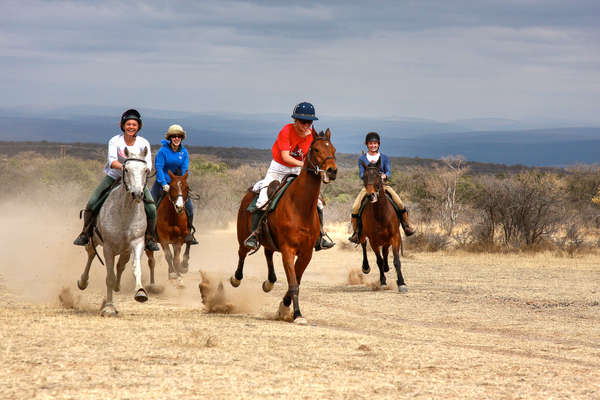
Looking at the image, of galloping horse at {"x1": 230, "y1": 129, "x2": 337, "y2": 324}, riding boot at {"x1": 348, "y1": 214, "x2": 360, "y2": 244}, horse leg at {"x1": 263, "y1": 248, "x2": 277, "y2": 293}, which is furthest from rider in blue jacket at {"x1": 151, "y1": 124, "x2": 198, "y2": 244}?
galloping horse at {"x1": 230, "y1": 129, "x2": 337, "y2": 324}

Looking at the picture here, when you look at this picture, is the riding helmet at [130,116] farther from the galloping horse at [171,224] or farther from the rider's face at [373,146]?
the rider's face at [373,146]

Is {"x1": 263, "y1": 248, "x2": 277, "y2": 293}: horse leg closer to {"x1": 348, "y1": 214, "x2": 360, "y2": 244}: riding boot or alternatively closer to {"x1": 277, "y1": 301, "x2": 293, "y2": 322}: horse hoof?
{"x1": 277, "y1": 301, "x2": 293, "y2": 322}: horse hoof

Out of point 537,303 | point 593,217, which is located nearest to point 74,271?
point 537,303

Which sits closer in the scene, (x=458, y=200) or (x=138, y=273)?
(x=138, y=273)

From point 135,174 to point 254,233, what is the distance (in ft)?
8.05

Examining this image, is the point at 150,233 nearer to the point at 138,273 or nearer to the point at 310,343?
the point at 138,273

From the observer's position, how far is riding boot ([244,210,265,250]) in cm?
1234

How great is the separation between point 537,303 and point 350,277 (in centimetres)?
444

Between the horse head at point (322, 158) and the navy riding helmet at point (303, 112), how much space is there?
0.75 metres

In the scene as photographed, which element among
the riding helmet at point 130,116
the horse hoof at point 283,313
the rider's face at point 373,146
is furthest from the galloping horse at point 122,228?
the rider's face at point 373,146

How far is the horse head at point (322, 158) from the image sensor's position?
10945mm

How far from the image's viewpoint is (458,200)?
130 feet

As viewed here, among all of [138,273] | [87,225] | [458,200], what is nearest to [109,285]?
[138,273]

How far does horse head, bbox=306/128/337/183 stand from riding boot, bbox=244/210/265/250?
4.70 ft
